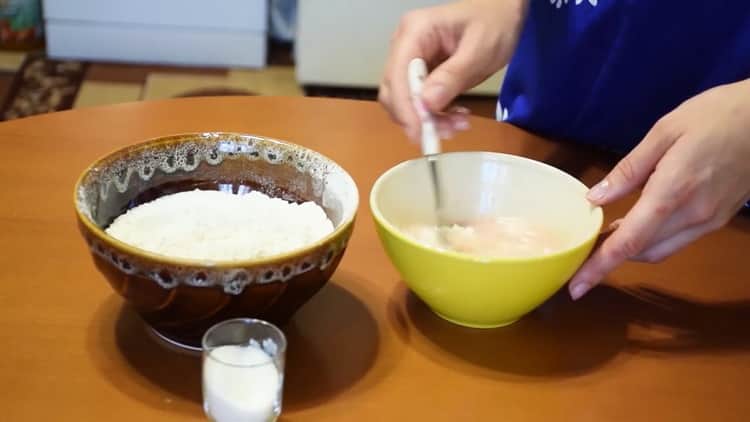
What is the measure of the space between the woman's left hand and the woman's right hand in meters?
0.16

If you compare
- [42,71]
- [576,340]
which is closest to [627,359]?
[576,340]

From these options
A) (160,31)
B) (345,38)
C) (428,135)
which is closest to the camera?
(428,135)

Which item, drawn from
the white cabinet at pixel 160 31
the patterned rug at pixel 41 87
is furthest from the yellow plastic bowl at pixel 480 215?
the white cabinet at pixel 160 31

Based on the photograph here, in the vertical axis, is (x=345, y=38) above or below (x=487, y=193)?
below

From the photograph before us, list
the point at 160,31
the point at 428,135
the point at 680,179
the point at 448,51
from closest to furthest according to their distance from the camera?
the point at 680,179
the point at 428,135
the point at 448,51
the point at 160,31

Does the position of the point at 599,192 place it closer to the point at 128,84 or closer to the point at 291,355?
the point at 291,355

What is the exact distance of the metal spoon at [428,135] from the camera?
72 centimetres

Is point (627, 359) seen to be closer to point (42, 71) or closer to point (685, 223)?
point (685, 223)

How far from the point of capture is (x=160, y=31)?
2.59m

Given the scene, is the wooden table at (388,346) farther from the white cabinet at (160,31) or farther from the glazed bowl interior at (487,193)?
the white cabinet at (160,31)

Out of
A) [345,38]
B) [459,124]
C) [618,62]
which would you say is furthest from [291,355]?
[345,38]

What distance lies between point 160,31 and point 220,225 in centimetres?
209

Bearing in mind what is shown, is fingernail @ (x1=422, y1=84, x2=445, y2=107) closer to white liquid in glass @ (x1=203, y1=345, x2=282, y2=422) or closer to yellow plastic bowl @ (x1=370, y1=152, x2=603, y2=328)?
yellow plastic bowl @ (x1=370, y1=152, x2=603, y2=328)

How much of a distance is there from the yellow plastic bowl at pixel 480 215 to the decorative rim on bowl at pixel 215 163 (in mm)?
45
